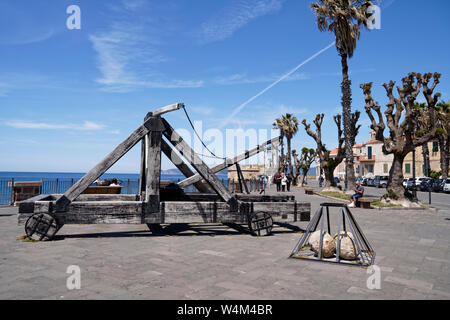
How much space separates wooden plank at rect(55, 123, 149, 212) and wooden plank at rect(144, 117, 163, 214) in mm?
227

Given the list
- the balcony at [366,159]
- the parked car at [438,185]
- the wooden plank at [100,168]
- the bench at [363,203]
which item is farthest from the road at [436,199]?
the balcony at [366,159]

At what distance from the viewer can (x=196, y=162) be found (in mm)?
7414

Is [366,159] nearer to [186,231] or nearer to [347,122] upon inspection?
[347,122]

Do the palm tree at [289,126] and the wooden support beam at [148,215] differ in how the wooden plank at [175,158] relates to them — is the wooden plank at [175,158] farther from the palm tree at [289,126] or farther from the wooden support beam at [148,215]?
the palm tree at [289,126]

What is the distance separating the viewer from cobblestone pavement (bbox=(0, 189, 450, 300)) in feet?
12.8

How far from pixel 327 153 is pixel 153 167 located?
2392 cm

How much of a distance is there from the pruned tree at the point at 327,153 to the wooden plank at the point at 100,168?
2238 cm

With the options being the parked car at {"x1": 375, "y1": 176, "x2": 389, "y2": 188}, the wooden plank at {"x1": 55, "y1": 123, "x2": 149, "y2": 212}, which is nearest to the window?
the parked car at {"x1": 375, "y1": 176, "x2": 389, "y2": 188}

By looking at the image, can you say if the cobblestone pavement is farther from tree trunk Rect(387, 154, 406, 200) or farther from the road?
the road

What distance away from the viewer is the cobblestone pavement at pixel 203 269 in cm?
389

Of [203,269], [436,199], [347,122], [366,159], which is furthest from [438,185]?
[203,269]

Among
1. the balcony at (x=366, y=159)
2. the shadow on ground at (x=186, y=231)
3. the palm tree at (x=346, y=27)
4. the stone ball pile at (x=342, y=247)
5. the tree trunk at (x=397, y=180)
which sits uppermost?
the palm tree at (x=346, y=27)
